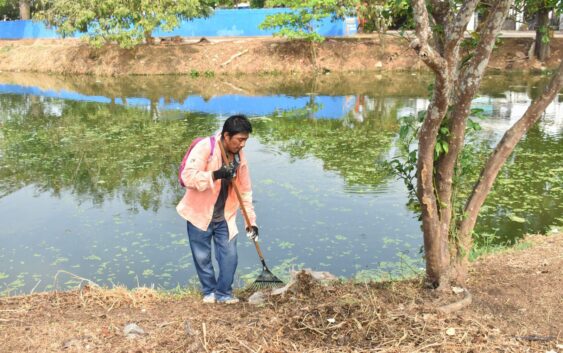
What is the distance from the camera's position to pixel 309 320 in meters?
3.41

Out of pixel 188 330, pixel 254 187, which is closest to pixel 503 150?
pixel 188 330

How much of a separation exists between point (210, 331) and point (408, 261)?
9.40ft

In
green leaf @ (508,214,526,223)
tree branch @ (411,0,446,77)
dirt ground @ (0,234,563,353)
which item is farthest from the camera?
green leaf @ (508,214,526,223)

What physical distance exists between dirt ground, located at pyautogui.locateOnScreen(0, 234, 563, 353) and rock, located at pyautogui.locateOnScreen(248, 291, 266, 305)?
0.25 ft

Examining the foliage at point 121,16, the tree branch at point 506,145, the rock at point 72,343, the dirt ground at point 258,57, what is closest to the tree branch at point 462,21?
the tree branch at point 506,145

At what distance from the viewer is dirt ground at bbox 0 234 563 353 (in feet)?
10.6

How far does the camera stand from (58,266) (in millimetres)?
5793

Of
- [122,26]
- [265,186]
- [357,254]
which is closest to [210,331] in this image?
[357,254]

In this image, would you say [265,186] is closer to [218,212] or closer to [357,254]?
[357,254]

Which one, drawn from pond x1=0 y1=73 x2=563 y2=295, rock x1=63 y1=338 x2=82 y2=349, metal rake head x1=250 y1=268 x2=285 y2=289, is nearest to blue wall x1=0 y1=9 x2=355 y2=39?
pond x1=0 y1=73 x2=563 y2=295

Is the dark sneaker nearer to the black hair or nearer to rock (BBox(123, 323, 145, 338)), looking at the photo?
rock (BBox(123, 323, 145, 338))

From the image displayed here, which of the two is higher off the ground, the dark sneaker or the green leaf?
the dark sneaker

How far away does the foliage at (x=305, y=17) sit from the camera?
69.7 ft

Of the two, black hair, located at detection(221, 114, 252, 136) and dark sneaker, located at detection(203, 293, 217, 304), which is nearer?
black hair, located at detection(221, 114, 252, 136)
